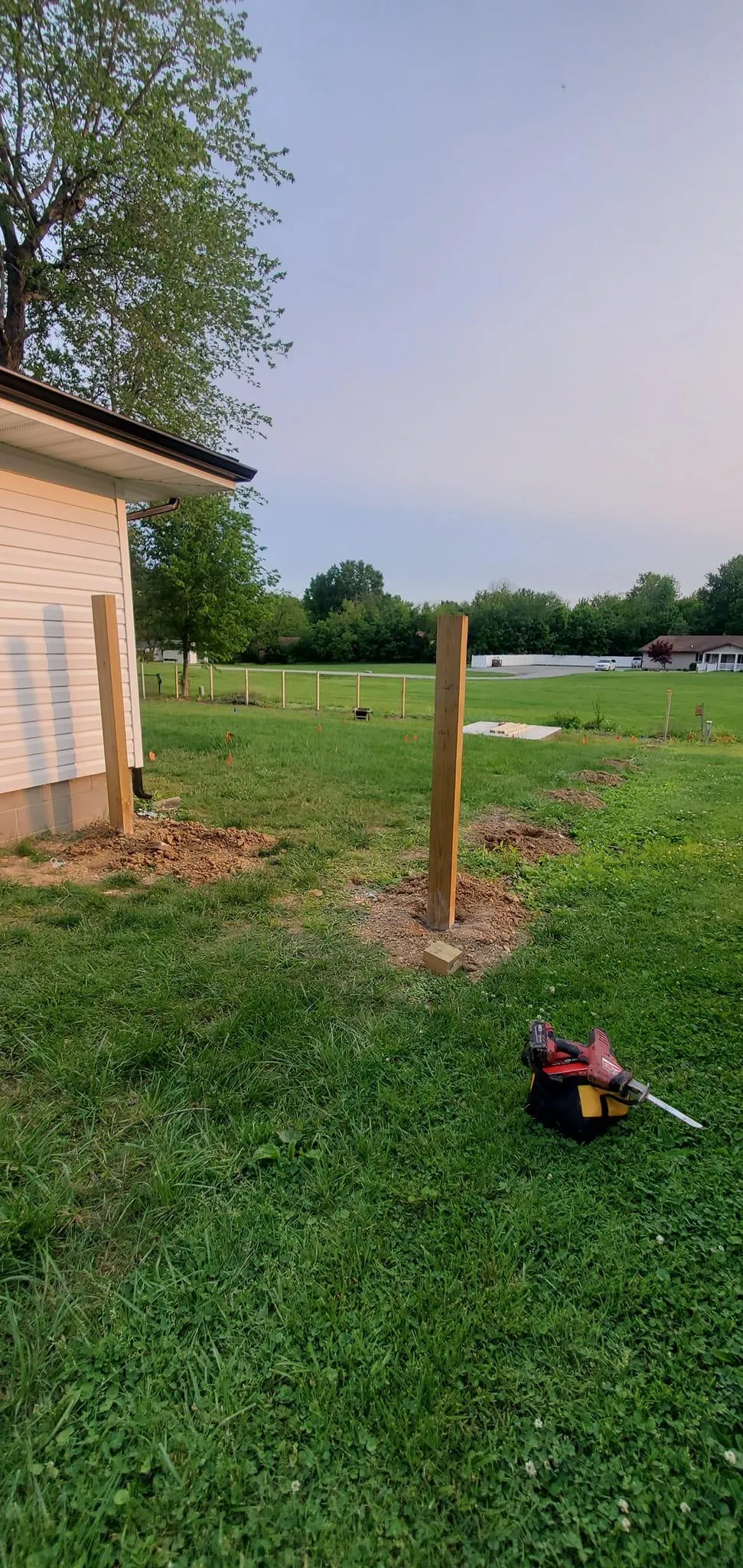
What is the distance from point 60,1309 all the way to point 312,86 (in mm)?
14730

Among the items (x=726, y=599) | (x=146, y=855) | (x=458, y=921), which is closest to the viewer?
(x=458, y=921)

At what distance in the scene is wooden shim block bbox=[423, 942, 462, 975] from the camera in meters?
2.99

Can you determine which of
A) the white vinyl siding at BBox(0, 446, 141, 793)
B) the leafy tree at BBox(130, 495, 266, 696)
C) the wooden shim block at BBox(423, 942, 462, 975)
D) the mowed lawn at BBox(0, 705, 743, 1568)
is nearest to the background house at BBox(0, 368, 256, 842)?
the white vinyl siding at BBox(0, 446, 141, 793)

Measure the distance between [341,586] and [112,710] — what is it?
73413 millimetres

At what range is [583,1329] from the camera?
4.57ft

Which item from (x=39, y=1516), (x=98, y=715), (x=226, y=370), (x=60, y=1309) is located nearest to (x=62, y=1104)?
(x=60, y=1309)

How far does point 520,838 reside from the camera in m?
5.11

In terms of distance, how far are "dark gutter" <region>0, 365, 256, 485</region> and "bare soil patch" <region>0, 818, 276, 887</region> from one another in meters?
2.90

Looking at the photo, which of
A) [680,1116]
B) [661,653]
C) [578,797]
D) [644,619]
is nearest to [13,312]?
[578,797]

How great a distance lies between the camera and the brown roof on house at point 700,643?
56.5 metres

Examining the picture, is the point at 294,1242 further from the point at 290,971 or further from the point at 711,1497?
the point at 290,971

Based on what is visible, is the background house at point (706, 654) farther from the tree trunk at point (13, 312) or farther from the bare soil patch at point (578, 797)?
the tree trunk at point (13, 312)

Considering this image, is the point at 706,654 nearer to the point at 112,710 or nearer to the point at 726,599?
the point at 726,599

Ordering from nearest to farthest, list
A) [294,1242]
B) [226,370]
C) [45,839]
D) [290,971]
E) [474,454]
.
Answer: [294,1242] < [290,971] < [45,839] < [226,370] < [474,454]
